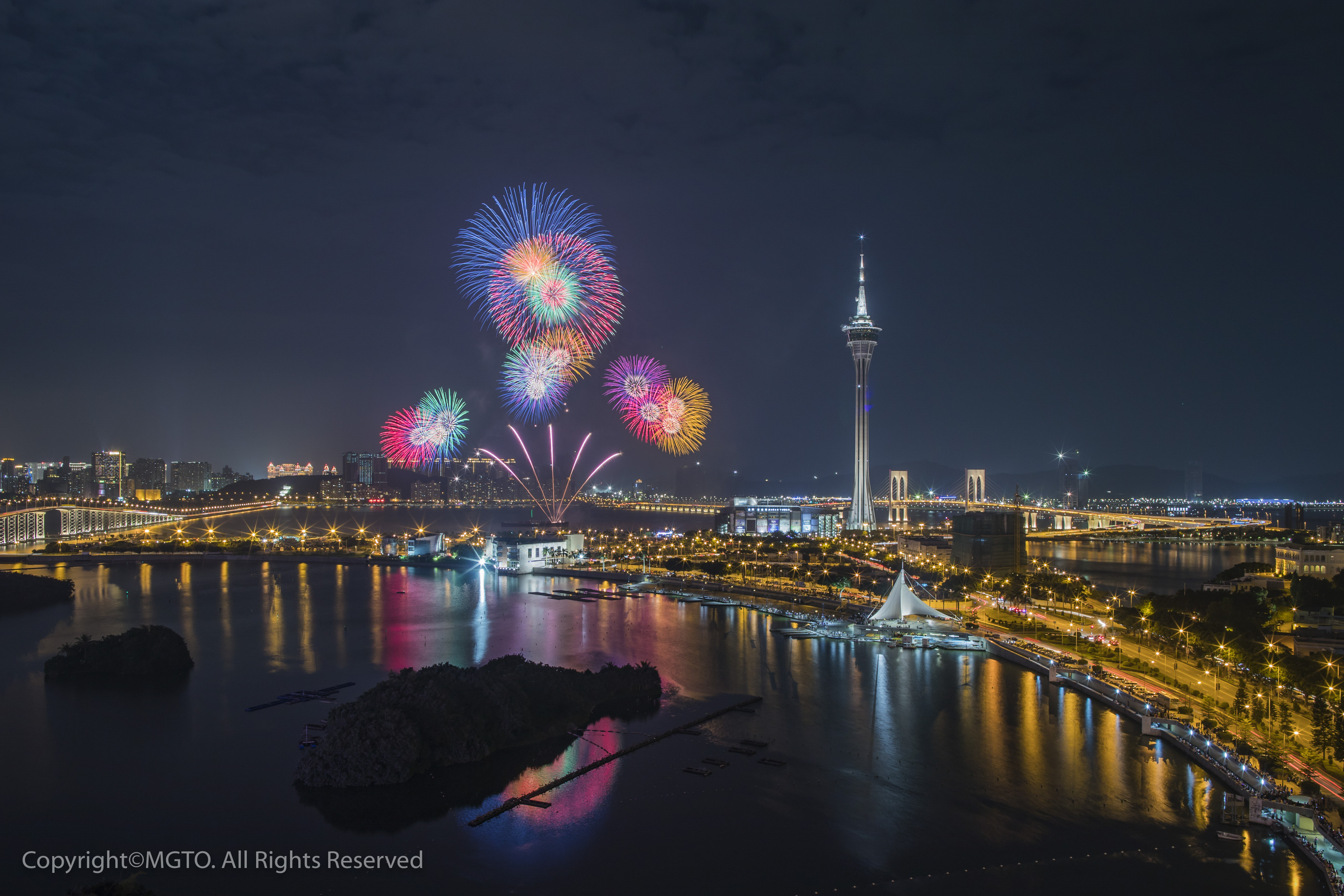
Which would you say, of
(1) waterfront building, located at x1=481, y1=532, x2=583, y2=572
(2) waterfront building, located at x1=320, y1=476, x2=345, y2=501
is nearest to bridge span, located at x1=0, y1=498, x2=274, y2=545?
(2) waterfront building, located at x1=320, y1=476, x2=345, y2=501

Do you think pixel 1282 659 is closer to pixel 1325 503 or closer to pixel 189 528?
pixel 189 528

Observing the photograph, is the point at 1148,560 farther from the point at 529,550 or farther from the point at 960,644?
the point at 529,550

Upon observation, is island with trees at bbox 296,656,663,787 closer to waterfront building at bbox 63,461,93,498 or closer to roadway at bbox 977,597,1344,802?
roadway at bbox 977,597,1344,802

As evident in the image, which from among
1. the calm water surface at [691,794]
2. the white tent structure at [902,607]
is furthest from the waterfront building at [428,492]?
the white tent structure at [902,607]

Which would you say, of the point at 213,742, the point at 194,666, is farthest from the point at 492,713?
the point at 194,666

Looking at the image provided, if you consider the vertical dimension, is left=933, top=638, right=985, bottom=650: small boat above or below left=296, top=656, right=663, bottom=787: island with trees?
below

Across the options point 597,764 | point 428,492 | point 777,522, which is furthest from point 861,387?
point 428,492
